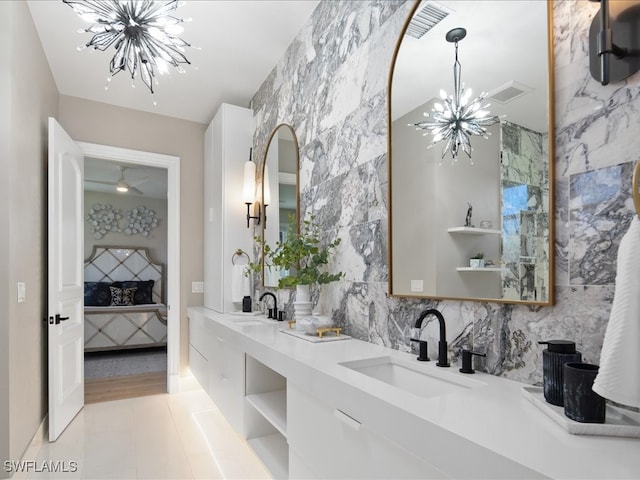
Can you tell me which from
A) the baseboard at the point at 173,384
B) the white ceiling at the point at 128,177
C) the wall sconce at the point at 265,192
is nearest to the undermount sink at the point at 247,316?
the wall sconce at the point at 265,192

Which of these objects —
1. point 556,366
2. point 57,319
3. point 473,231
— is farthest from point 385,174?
point 57,319

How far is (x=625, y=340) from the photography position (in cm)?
75

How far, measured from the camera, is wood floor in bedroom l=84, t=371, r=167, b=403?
12.0ft

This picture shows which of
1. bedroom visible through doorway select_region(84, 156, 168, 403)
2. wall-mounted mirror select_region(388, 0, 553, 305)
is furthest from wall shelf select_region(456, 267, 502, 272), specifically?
bedroom visible through doorway select_region(84, 156, 168, 403)

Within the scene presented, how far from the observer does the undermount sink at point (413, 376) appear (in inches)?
49.9

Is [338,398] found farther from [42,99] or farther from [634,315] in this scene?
[42,99]

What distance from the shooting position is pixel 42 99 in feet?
9.51

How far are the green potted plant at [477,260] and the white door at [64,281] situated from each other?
9.15 ft

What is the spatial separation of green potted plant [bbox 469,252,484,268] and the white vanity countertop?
36cm

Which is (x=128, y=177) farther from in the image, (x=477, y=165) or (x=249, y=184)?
(x=477, y=165)

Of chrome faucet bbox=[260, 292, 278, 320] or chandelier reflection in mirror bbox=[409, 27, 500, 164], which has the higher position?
chandelier reflection in mirror bbox=[409, 27, 500, 164]

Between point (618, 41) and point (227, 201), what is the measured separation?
9.74 feet

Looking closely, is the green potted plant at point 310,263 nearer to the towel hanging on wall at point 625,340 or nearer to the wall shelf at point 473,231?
the wall shelf at point 473,231

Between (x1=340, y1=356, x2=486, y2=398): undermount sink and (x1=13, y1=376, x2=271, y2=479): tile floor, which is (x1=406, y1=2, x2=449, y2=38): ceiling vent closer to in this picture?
(x1=340, y1=356, x2=486, y2=398): undermount sink
